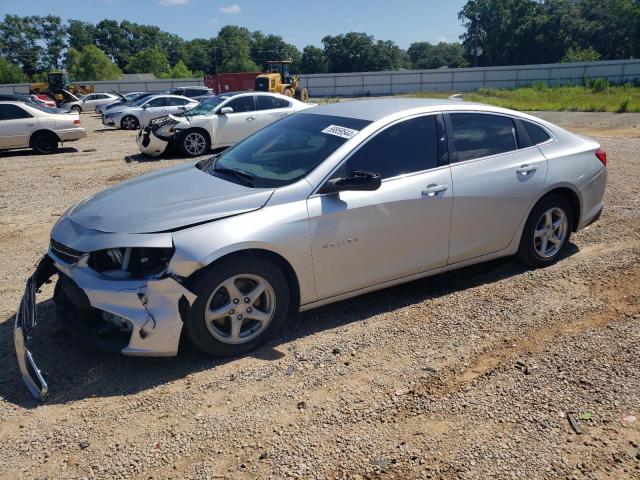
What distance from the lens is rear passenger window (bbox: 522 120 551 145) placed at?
5.00 metres

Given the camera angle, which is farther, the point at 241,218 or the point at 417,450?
the point at 241,218

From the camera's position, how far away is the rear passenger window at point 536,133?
5.00 m

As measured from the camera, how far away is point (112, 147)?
1576 cm

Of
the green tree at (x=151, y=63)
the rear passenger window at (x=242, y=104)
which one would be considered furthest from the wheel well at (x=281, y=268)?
the green tree at (x=151, y=63)

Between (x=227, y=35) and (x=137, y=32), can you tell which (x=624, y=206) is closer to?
(x=227, y=35)

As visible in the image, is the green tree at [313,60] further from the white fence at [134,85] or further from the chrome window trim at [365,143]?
the chrome window trim at [365,143]

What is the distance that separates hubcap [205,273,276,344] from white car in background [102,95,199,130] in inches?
760

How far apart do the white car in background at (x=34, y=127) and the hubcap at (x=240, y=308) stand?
1320cm

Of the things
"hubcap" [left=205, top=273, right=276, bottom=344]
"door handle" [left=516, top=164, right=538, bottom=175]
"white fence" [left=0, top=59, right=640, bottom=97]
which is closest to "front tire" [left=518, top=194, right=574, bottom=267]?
"door handle" [left=516, top=164, right=538, bottom=175]

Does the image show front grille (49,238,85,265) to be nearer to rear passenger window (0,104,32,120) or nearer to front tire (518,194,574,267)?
front tire (518,194,574,267)

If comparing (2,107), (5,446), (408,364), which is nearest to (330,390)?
(408,364)

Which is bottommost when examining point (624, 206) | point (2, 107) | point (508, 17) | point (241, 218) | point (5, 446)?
point (5, 446)

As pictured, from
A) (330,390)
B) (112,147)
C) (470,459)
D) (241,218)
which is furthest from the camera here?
(112,147)

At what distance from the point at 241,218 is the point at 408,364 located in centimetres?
148
